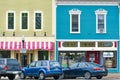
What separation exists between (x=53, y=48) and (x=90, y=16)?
18.6ft

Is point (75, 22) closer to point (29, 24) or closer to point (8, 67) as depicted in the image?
point (29, 24)

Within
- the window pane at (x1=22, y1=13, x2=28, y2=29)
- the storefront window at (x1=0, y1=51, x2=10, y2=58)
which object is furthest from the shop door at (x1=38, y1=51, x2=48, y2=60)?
the storefront window at (x1=0, y1=51, x2=10, y2=58)

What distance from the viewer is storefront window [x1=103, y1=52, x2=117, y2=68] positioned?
49.1 meters

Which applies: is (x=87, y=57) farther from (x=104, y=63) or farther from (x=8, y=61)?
(x=8, y=61)

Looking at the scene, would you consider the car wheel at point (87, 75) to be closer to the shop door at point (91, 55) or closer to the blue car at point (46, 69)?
the blue car at point (46, 69)

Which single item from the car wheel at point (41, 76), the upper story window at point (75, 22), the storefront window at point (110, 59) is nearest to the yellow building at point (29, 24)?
the upper story window at point (75, 22)

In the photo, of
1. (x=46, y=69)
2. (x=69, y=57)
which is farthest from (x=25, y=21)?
(x=46, y=69)

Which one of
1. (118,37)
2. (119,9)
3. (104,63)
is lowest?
(104,63)

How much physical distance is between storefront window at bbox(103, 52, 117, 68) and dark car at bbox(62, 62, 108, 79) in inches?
472

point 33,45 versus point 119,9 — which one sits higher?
point 119,9

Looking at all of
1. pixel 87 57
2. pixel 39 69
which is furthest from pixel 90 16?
pixel 39 69

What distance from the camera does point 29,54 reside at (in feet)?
161

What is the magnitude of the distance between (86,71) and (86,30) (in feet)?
42.1

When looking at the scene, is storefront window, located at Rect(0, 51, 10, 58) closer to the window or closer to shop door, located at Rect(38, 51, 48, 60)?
the window
